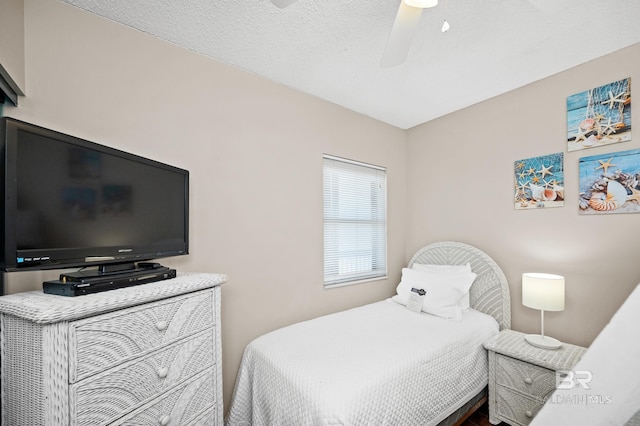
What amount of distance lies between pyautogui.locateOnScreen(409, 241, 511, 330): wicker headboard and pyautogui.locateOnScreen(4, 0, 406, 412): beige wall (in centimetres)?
90

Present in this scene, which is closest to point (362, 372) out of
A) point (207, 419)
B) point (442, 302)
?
point (207, 419)

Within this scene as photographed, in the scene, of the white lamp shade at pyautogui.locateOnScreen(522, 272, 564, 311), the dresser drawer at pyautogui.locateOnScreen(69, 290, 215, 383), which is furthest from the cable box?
the white lamp shade at pyautogui.locateOnScreen(522, 272, 564, 311)

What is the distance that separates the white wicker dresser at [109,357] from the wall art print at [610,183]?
2.66m

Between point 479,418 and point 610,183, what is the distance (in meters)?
1.92

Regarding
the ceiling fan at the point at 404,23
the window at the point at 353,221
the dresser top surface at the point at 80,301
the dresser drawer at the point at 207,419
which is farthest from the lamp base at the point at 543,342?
the dresser top surface at the point at 80,301

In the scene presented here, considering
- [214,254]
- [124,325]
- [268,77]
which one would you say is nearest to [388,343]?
[214,254]

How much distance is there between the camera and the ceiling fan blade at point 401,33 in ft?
4.07

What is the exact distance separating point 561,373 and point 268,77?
2841mm

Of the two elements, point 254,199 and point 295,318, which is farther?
point 295,318

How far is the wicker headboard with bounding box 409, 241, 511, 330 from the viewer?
244 centimetres

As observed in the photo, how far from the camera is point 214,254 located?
6.48 feet

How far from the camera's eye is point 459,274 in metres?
2.55

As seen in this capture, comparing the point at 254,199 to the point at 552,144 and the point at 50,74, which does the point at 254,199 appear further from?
the point at 552,144

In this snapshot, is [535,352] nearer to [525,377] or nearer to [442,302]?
[525,377]
